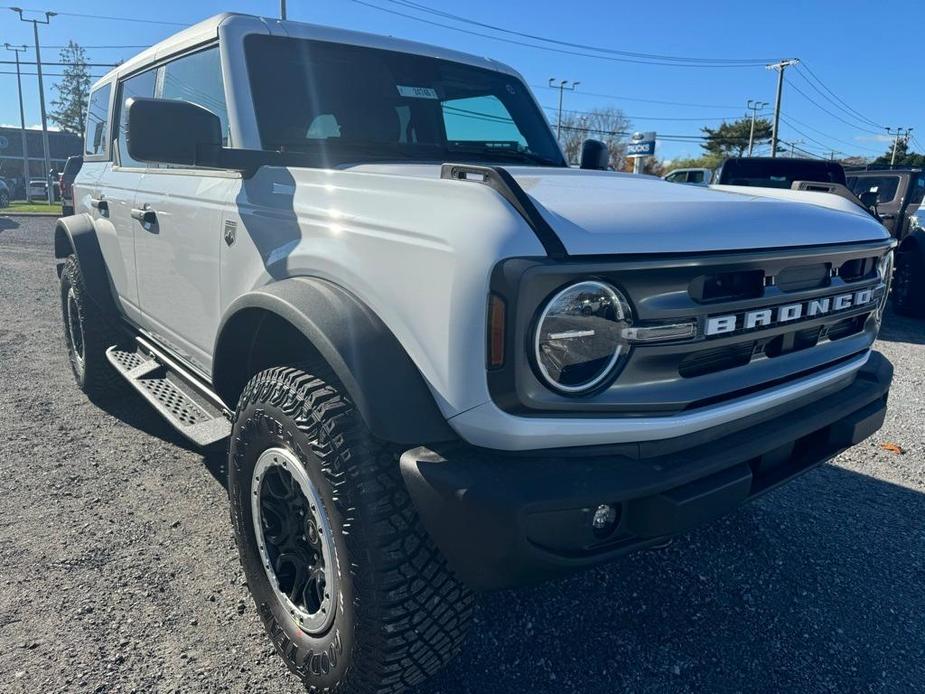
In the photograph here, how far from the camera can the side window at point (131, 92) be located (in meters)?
3.71

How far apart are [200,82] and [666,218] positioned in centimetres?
223

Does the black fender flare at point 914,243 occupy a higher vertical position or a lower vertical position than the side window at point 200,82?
lower

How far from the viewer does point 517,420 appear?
158cm

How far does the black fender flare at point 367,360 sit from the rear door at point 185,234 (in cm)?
87

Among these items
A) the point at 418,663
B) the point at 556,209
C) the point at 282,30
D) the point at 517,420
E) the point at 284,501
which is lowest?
the point at 418,663

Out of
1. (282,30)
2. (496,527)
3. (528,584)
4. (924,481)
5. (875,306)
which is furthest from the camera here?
(924,481)

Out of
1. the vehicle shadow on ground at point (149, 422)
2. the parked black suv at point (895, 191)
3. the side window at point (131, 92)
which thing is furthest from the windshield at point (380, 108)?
the parked black suv at point (895, 191)

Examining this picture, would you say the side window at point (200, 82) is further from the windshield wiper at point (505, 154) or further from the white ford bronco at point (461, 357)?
the windshield wiper at point (505, 154)

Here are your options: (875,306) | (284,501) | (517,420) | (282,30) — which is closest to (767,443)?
(517,420)

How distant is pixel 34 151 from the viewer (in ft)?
188

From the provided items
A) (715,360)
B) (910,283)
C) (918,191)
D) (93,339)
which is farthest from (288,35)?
(918,191)

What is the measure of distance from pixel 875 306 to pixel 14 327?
7.24 m

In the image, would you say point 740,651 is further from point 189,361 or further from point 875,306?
point 189,361

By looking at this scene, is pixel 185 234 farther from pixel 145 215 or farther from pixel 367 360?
pixel 367 360
